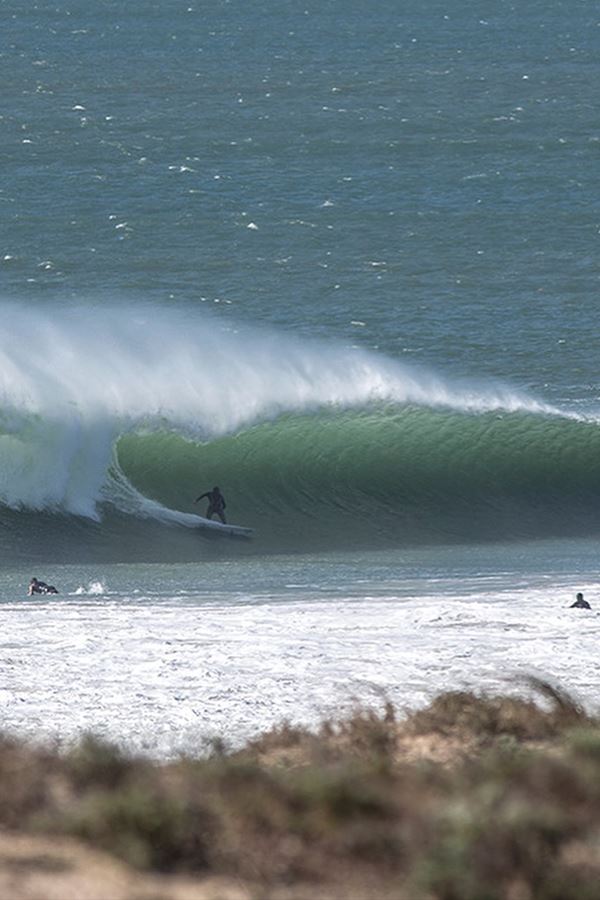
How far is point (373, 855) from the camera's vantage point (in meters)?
6.36

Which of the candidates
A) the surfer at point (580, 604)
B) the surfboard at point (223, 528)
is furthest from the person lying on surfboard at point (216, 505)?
the surfer at point (580, 604)

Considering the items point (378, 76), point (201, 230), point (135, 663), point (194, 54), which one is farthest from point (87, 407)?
point (194, 54)

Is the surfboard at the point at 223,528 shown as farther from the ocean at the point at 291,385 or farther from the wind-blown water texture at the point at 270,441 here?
the wind-blown water texture at the point at 270,441

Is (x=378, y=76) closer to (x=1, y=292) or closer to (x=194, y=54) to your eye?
(x=194, y=54)

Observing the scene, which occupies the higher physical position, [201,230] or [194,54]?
[194,54]

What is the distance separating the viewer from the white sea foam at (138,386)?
894 inches

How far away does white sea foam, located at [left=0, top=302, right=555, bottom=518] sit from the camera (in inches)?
894

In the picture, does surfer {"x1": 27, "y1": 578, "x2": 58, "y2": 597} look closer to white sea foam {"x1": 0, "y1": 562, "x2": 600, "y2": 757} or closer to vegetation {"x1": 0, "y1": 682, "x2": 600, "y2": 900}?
white sea foam {"x1": 0, "y1": 562, "x2": 600, "y2": 757}

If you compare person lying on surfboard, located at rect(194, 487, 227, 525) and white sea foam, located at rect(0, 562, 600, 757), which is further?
person lying on surfboard, located at rect(194, 487, 227, 525)

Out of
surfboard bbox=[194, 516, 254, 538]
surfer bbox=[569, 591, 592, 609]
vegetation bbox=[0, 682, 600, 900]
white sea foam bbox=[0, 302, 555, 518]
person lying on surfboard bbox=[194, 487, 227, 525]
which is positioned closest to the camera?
vegetation bbox=[0, 682, 600, 900]

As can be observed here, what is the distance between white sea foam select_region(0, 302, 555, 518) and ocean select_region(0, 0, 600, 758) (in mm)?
60

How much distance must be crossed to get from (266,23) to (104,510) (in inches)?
2279

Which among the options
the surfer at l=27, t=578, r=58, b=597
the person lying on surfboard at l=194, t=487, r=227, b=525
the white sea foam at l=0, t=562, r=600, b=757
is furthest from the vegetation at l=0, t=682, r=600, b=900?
the person lying on surfboard at l=194, t=487, r=227, b=525

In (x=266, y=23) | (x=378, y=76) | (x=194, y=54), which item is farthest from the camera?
(x=266, y=23)
